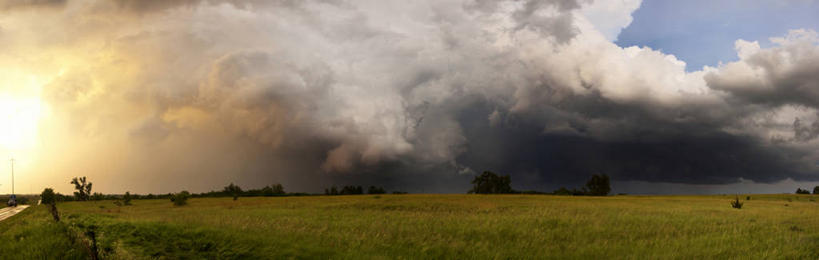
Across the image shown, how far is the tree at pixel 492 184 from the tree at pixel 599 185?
22.3m

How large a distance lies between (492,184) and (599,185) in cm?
2998

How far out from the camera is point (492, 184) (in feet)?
431

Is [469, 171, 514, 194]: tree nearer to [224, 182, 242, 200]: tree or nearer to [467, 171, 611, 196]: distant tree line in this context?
[467, 171, 611, 196]: distant tree line

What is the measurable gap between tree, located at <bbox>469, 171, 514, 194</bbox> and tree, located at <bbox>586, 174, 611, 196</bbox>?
22286 mm

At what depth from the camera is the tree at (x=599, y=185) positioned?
4931 inches

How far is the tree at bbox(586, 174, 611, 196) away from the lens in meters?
125

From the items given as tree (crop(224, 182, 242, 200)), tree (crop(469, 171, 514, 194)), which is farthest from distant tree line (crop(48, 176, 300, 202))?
tree (crop(469, 171, 514, 194))

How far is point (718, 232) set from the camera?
20047mm

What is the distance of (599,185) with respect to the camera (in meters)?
127

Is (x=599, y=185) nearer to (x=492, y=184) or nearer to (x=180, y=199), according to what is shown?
(x=492, y=184)

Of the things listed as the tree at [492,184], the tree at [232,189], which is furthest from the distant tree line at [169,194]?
the tree at [492,184]

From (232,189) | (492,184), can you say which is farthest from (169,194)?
(492,184)

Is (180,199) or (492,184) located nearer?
(180,199)

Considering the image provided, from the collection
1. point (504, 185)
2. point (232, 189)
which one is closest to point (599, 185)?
point (504, 185)
